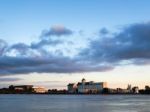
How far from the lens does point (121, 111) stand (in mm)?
59781

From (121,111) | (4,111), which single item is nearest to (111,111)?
(121,111)

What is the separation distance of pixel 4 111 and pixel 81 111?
40.3ft

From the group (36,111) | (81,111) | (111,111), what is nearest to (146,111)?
(111,111)

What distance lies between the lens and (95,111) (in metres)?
60.8

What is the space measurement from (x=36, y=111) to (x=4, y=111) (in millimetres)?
5116

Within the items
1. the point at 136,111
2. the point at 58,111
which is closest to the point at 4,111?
the point at 58,111

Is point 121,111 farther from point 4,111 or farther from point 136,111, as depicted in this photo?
point 4,111

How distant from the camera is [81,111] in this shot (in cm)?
6034

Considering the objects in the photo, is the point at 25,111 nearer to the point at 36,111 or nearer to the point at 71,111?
the point at 36,111

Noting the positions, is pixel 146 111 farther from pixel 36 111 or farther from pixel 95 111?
pixel 36 111

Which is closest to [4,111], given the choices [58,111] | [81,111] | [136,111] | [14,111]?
[14,111]

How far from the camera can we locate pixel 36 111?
59.6 m

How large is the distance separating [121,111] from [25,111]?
51.3 ft

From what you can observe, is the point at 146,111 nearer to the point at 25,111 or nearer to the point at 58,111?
the point at 58,111
